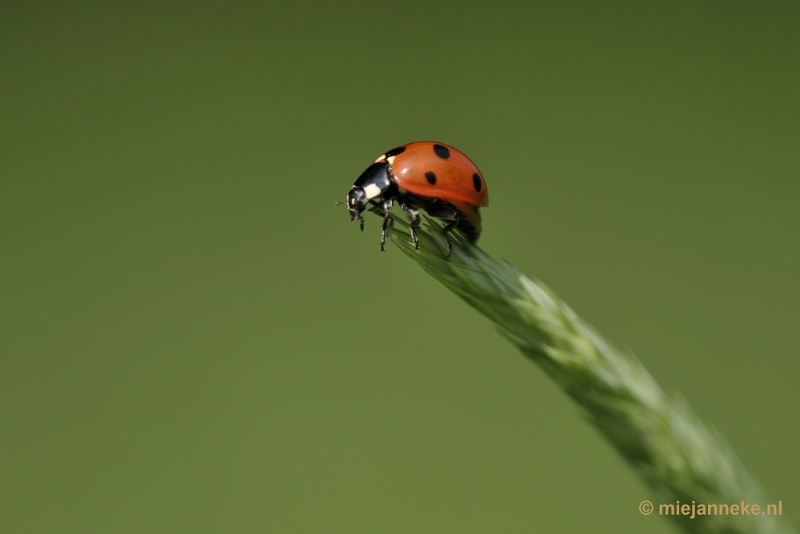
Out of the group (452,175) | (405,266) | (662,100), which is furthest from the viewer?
(662,100)

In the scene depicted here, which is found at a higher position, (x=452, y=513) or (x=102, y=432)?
(x=452, y=513)

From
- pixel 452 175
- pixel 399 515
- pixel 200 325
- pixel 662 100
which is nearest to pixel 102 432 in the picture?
pixel 200 325

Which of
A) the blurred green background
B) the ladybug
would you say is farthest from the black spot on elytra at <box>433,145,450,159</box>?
the blurred green background

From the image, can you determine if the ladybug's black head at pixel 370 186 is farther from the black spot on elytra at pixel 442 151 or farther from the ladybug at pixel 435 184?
the black spot on elytra at pixel 442 151

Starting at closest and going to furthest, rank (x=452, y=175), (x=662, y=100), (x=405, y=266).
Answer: (x=452, y=175)
(x=405, y=266)
(x=662, y=100)

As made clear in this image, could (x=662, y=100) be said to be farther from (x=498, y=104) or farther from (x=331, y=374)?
(x=331, y=374)

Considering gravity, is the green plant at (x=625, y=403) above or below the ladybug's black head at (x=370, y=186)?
below

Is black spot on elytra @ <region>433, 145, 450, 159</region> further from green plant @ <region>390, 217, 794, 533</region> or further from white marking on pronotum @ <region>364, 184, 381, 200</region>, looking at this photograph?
green plant @ <region>390, 217, 794, 533</region>

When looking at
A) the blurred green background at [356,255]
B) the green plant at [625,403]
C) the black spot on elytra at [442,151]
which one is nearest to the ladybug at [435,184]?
the black spot on elytra at [442,151]
